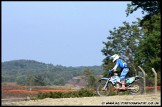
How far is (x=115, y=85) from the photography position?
14.2 m

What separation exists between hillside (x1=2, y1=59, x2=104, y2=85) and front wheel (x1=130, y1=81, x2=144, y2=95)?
99.1ft

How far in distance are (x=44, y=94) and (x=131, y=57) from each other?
3569cm

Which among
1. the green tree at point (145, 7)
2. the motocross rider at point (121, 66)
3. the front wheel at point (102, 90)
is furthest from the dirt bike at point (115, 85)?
the green tree at point (145, 7)

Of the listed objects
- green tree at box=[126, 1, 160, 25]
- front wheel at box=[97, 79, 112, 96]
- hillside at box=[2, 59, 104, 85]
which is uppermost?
green tree at box=[126, 1, 160, 25]

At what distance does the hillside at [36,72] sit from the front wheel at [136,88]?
30194 millimetres

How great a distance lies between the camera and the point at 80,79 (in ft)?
170

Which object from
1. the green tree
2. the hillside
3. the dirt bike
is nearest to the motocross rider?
the dirt bike

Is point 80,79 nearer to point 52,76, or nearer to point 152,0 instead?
point 52,76

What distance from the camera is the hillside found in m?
46.0

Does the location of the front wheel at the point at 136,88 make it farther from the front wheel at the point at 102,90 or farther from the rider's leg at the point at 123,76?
the front wheel at the point at 102,90

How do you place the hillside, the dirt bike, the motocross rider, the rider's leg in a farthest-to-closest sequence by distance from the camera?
the hillside → the dirt bike → the rider's leg → the motocross rider

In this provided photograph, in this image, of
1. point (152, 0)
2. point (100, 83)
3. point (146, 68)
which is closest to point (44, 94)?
point (100, 83)

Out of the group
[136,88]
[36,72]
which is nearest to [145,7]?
[136,88]

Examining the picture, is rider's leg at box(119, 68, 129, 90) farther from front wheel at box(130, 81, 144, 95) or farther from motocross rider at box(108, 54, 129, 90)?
front wheel at box(130, 81, 144, 95)
